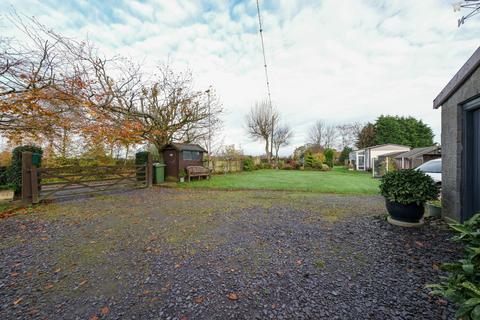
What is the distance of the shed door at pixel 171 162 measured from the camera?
36.4ft

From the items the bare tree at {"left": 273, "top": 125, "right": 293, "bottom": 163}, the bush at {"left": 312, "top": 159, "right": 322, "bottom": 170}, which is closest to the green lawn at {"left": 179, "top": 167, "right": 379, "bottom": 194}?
the bush at {"left": 312, "top": 159, "right": 322, "bottom": 170}

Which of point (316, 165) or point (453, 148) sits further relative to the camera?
point (316, 165)

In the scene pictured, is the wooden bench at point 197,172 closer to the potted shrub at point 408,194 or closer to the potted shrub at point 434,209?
the potted shrub at point 408,194

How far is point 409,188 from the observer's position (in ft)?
11.8

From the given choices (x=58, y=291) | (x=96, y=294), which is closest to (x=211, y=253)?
(x=96, y=294)

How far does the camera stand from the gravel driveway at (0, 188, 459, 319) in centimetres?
173

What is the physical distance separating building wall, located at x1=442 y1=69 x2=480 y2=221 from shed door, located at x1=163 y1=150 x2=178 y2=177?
10.8 meters

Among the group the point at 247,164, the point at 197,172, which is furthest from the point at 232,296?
the point at 247,164

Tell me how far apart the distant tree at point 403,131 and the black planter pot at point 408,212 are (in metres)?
28.2

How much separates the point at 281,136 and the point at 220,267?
2633 cm

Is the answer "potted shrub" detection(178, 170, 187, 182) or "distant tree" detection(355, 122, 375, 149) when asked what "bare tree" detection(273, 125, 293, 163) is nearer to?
"distant tree" detection(355, 122, 375, 149)

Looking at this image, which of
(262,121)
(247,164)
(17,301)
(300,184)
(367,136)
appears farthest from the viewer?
(367,136)

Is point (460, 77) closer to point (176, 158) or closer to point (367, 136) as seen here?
point (176, 158)

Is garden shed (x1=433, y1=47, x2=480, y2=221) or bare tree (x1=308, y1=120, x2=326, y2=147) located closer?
garden shed (x1=433, y1=47, x2=480, y2=221)
